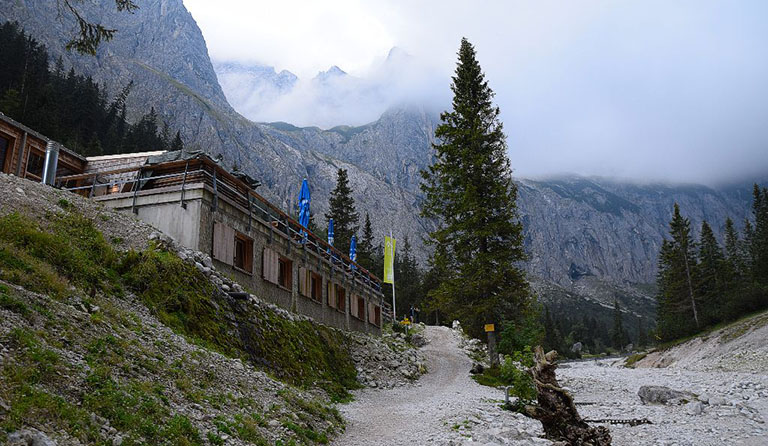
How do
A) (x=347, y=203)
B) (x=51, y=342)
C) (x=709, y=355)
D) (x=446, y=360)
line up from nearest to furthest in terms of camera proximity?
(x=51, y=342)
(x=446, y=360)
(x=709, y=355)
(x=347, y=203)

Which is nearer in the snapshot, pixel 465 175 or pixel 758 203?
pixel 465 175

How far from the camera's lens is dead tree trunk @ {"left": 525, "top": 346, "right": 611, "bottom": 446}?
15.2m

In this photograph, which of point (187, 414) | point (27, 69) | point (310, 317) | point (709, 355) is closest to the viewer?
point (187, 414)

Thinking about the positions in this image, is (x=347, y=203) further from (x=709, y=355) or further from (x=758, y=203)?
(x=758, y=203)

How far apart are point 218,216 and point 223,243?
1274 mm

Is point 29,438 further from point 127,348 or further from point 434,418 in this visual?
point 434,418

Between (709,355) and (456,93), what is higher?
(456,93)

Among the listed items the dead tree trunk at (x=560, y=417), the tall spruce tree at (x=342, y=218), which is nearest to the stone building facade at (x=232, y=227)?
the dead tree trunk at (x=560, y=417)

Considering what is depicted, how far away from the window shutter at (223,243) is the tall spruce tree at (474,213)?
1414 cm

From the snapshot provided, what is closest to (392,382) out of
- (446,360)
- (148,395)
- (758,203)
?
(446,360)

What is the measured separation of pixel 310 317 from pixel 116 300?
1647 centimetres

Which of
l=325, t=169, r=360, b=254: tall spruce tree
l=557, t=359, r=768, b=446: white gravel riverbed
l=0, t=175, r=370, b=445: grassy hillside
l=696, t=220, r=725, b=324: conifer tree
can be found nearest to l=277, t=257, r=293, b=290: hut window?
l=0, t=175, r=370, b=445: grassy hillside

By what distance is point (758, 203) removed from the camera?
3659 inches

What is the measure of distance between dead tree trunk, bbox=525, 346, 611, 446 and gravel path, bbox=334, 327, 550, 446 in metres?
0.66
